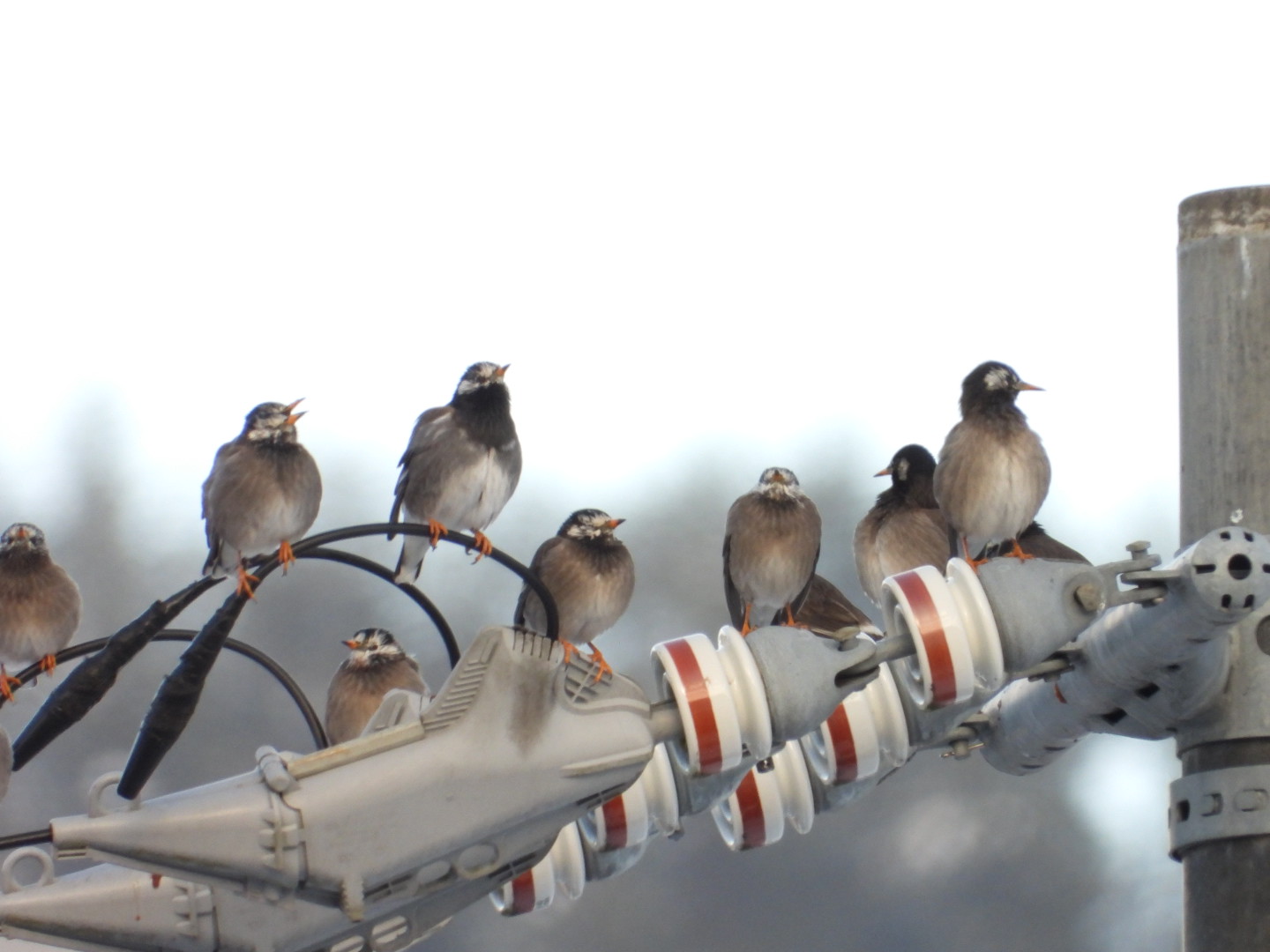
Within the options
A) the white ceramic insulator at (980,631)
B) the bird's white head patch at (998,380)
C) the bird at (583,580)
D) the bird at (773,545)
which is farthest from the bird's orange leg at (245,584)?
the bird's white head patch at (998,380)

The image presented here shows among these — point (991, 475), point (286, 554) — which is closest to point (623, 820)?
point (286, 554)

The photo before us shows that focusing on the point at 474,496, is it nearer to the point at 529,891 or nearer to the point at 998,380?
the point at 529,891

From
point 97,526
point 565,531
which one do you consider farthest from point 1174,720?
point 97,526

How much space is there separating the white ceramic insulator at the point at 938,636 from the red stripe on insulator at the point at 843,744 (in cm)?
76

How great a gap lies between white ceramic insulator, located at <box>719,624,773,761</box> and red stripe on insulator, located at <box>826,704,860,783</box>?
0.90 metres

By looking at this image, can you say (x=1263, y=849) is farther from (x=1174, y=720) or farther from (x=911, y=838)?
(x=911, y=838)

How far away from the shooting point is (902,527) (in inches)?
316

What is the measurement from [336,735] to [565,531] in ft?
5.68

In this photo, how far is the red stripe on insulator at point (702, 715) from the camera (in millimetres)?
5113

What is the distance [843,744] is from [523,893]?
1218 millimetres

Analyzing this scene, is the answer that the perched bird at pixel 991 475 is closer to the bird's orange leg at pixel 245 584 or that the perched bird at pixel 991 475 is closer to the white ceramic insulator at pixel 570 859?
the white ceramic insulator at pixel 570 859

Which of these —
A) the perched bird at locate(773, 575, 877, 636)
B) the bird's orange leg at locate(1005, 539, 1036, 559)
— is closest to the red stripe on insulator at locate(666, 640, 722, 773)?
the bird's orange leg at locate(1005, 539, 1036, 559)

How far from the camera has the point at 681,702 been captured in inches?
202

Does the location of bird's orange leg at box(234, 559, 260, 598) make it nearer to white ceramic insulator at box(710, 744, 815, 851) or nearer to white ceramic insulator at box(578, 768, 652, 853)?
white ceramic insulator at box(578, 768, 652, 853)
